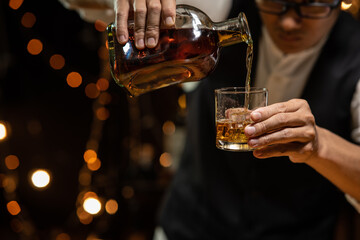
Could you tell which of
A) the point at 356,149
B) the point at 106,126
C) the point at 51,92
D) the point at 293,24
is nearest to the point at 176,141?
the point at 106,126

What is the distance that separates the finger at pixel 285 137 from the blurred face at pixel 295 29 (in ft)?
2.07

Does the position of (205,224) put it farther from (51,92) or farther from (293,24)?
(51,92)

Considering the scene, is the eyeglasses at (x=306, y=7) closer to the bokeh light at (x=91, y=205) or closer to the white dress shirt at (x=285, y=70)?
the white dress shirt at (x=285, y=70)

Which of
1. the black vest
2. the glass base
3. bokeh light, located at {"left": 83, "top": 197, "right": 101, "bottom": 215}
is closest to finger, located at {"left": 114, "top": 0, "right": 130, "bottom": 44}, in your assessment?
the glass base

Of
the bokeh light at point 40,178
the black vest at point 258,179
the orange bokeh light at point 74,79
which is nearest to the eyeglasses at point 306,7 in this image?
the black vest at point 258,179

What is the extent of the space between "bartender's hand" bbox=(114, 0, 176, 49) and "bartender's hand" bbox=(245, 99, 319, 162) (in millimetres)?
314

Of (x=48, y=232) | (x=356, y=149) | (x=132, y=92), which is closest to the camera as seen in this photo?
(x=132, y=92)

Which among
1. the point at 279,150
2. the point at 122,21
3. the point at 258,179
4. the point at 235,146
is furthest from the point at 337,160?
the point at 122,21

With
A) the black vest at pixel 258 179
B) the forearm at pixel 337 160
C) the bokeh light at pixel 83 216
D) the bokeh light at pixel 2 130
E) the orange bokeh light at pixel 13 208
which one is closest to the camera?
the forearm at pixel 337 160

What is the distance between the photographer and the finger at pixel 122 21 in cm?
100

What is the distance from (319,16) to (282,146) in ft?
2.34

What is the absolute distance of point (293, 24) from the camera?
1512 mm

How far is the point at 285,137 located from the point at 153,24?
0.43m

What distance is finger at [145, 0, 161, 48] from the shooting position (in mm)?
983
